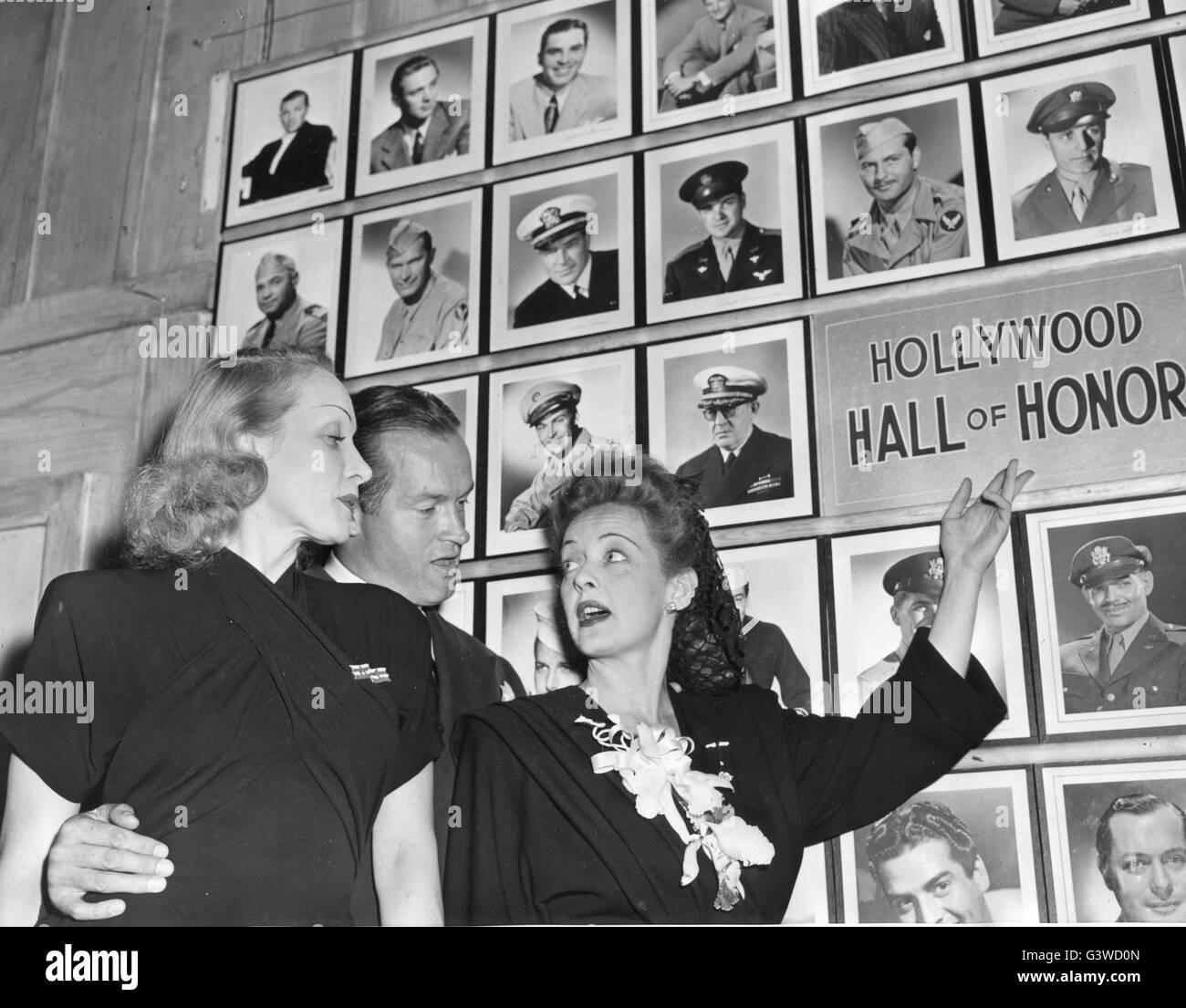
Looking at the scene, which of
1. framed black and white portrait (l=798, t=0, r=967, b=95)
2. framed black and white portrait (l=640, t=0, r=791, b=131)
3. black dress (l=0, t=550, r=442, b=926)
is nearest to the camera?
black dress (l=0, t=550, r=442, b=926)

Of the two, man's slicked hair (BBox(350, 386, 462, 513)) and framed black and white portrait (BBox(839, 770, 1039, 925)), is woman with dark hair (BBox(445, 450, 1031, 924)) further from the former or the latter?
man's slicked hair (BBox(350, 386, 462, 513))

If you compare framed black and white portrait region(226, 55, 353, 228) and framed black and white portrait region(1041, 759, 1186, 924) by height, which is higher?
framed black and white portrait region(226, 55, 353, 228)

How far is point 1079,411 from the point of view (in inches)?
75.0

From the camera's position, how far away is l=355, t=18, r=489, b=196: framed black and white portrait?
7.87 ft

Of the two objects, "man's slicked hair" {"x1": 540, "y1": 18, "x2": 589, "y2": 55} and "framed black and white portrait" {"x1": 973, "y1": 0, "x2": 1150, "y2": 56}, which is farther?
"man's slicked hair" {"x1": 540, "y1": 18, "x2": 589, "y2": 55}

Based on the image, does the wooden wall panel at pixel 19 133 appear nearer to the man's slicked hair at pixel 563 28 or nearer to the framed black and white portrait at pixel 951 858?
the man's slicked hair at pixel 563 28

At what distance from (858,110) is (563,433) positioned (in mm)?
669

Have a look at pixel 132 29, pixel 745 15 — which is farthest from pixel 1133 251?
pixel 132 29

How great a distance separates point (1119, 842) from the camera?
172 centimetres

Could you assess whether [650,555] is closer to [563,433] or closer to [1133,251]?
[563,433]

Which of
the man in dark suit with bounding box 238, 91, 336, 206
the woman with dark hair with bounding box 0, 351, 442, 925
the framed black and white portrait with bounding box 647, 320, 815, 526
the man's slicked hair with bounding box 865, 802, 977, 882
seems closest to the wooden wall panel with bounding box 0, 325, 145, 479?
the man in dark suit with bounding box 238, 91, 336, 206

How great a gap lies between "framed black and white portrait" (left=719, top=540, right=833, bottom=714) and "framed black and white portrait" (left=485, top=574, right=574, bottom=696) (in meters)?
0.26

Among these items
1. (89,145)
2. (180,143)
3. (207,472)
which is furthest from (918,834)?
(89,145)

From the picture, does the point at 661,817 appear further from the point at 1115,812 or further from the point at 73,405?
the point at 73,405
